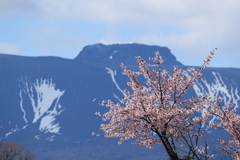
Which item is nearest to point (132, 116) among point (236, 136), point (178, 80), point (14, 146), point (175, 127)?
point (175, 127)

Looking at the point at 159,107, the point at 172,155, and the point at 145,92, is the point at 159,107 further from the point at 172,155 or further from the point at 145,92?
the point at 172,155

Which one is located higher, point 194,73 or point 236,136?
point 194,73

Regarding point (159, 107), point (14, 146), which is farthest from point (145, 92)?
point (14, 146)

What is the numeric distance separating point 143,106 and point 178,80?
2.05 m

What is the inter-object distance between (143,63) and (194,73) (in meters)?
1.90

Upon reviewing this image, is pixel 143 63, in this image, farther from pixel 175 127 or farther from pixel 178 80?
pixel 175 127

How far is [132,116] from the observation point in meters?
11.6

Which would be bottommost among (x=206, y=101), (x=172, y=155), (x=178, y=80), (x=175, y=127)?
(x=172, y=155)

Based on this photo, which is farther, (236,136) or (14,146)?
(14,146)

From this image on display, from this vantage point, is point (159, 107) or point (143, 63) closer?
point (159, 107)

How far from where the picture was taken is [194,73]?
13.0 meters

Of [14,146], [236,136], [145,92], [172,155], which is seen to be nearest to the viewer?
[236,136]

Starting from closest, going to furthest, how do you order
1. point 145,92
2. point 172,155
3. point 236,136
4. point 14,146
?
point 236,136, point 172,155, point 145,92, point 14,146

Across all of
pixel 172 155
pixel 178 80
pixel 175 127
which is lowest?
pixel 172 155
